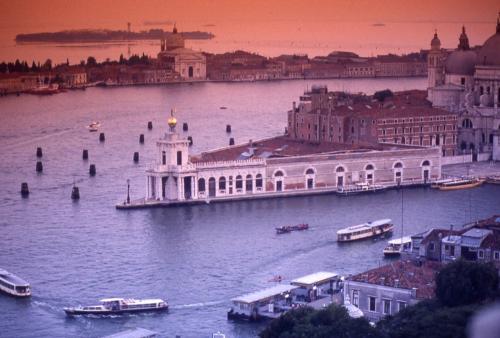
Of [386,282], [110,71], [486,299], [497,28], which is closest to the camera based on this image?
[486,299]

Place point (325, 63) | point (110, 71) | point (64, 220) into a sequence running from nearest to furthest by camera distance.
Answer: point (64, 220) → point (110, 71) → point (325, 63)

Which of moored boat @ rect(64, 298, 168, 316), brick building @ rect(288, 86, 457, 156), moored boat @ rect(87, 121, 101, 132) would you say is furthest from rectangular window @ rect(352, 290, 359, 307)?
moored boat @ rect(87, 121, 101, 132)

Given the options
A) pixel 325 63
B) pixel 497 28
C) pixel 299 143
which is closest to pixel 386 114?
pixel 299 143

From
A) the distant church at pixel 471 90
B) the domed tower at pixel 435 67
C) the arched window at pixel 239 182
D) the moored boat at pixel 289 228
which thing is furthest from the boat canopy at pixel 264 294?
the domed tower at pixel 435 67

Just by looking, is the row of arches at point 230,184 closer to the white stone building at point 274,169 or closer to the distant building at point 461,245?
the white stone building at point 274,169

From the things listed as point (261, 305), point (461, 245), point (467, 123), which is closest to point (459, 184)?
point (467, 123)

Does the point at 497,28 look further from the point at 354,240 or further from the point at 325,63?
the point at 325,63

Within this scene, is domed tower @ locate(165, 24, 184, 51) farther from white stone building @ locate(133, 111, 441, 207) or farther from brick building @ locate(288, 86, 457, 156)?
white stone building @ locate(133, 111, 441, 207)
